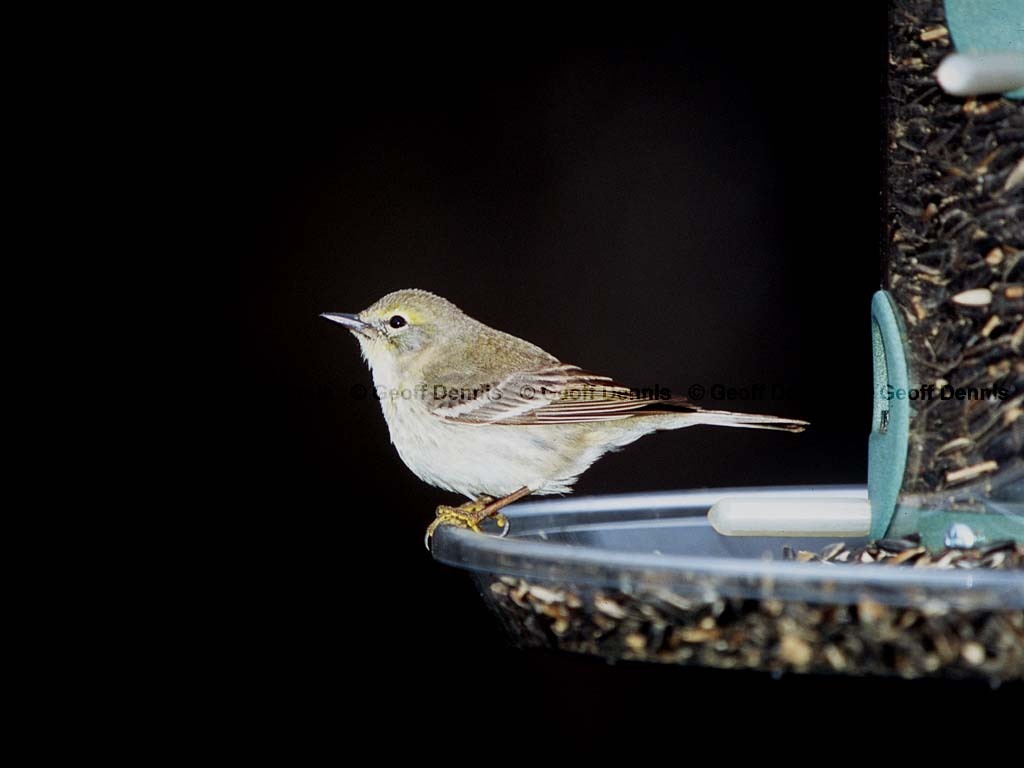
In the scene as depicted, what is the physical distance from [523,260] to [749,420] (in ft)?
12.7

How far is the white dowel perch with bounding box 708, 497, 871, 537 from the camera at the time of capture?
2854 mm

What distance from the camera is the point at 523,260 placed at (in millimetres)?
7578

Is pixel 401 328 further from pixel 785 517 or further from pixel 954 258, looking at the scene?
pixel 954 258

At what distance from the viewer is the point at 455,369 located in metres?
4.57

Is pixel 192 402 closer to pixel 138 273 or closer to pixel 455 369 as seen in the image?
pixel 138 273

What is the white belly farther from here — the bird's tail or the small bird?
the bird's tail

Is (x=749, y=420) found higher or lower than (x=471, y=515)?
higher

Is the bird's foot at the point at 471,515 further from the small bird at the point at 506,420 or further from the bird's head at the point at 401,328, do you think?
the bird's head at the point at 401,328

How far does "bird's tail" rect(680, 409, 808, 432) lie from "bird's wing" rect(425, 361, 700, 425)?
0.17 ft

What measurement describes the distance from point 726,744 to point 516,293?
2.95 meters

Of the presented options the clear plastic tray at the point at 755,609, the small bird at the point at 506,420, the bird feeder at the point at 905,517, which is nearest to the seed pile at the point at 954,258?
the bird feeder at the point at 905,517

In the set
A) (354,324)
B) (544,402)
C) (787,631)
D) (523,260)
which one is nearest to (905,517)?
(787,631)

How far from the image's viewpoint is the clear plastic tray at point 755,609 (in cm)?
207

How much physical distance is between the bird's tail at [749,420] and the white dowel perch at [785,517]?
0.71 metres
